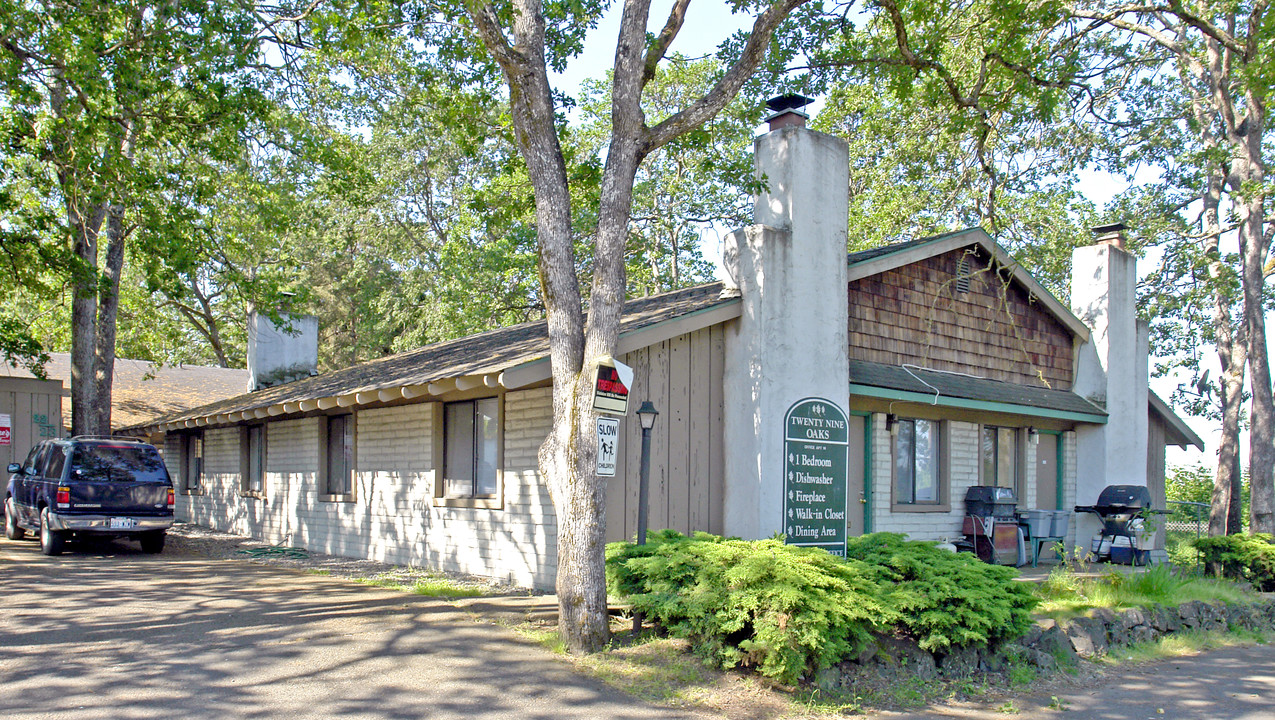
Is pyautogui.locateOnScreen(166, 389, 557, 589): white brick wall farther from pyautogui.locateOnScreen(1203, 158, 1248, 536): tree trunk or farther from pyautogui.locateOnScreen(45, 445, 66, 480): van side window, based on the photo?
pyautogui.locateOnScreen(1203, 158, 1248, 536): tree trunk

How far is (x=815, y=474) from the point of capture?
11.2m

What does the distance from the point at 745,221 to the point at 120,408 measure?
57.3 feet

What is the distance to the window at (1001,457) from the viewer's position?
1519 cm

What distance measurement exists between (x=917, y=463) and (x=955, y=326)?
222cm

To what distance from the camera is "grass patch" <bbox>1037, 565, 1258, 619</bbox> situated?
10.2 m

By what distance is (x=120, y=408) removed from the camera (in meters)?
26.0

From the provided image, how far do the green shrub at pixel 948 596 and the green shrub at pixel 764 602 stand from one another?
297 millimetres

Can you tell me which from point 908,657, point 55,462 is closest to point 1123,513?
point 908,657

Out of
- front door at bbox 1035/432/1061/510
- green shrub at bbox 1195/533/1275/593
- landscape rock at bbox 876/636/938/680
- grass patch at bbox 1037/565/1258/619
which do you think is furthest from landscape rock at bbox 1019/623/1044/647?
front door at bbox 1035/432/1061/510

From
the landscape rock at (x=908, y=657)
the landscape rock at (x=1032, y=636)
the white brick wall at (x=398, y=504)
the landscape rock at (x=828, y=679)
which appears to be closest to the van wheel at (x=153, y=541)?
the white brick wall at (x=398, y=504)

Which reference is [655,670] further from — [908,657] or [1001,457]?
[1001,457]

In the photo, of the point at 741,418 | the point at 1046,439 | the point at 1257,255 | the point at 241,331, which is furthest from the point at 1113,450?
the point at 241,331

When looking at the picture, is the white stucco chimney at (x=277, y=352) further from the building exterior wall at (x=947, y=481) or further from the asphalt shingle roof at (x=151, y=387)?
the building exterior wall at (x=947, y=481)

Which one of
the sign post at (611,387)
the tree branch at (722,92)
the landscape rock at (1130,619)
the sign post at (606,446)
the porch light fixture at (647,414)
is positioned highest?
the tree branch at (722,92)
